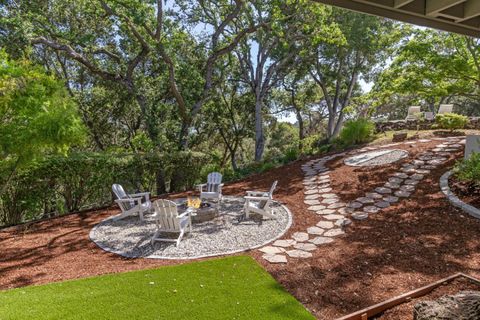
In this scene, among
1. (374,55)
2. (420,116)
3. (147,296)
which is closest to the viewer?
(147,296)

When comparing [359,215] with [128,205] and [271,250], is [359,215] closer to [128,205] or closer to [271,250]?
[271,250]

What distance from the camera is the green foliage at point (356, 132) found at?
36.6 ft

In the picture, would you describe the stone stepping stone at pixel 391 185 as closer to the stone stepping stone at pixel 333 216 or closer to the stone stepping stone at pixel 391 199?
the stone stepping stone at pixel 391 199

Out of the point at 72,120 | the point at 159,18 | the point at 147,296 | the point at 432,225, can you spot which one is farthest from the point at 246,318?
the point at 159,18

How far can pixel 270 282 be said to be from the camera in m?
3.49

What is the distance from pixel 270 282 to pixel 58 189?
580cm

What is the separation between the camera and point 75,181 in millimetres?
7035

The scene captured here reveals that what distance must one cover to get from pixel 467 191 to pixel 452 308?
414cm

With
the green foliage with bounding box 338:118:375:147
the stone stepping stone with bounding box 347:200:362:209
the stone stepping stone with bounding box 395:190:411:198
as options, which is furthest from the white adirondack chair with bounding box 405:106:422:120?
the stone stepping stone with bounding box 347:200:362:209

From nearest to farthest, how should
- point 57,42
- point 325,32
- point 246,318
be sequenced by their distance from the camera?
1. point 246,318
2. point 57,42
3. point 325,32

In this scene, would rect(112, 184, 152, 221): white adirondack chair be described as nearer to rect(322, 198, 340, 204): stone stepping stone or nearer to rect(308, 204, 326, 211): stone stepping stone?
rect(308, 204, 326, 211): stone stepping stone

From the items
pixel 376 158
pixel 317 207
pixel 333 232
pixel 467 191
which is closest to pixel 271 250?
pixel 333 232

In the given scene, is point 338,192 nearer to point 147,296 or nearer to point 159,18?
point 147,296

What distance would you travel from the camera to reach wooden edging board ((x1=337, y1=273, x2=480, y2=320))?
2652mm
